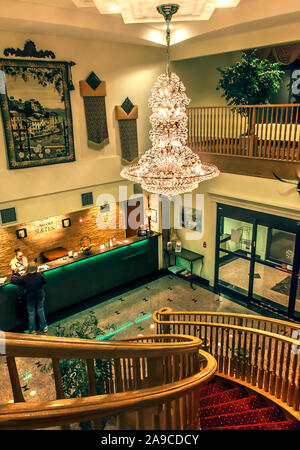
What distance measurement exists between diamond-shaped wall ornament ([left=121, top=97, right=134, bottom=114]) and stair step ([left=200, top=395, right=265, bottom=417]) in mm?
7392

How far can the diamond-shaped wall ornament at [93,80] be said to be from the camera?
832 cm

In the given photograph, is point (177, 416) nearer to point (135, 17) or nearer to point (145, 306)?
point (135, 17)

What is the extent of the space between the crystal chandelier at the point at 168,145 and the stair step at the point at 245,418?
10.3 feet

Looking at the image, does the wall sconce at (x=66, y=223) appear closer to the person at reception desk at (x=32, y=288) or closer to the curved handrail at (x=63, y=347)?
the person at reception desk at (x=32, y=288)

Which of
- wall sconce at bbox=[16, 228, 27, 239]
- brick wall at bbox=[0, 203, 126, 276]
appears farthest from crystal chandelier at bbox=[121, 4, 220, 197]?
brick wall at bbox=[0, 203, 126, 276]

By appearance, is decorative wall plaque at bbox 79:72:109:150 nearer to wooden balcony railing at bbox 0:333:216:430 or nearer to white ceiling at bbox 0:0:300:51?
white ceiling at bbox 0:0:300:51

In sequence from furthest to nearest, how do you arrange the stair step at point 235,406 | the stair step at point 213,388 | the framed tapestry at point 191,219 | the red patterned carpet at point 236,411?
the framed tapestry at point 191,219 → the stair step at point 213,388 → the stair step at point 235,406 → the red patterned carpet at point 236,411

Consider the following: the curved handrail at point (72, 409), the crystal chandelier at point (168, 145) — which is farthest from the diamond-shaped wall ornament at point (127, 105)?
the curved handrail at point (72, 409)

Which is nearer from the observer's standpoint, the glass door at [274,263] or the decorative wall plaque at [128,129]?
the glass door at [274,263]

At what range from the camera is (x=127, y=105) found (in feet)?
30.4

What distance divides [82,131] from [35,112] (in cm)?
131

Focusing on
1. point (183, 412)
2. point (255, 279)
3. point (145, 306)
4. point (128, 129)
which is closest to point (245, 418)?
point (183, 412)
